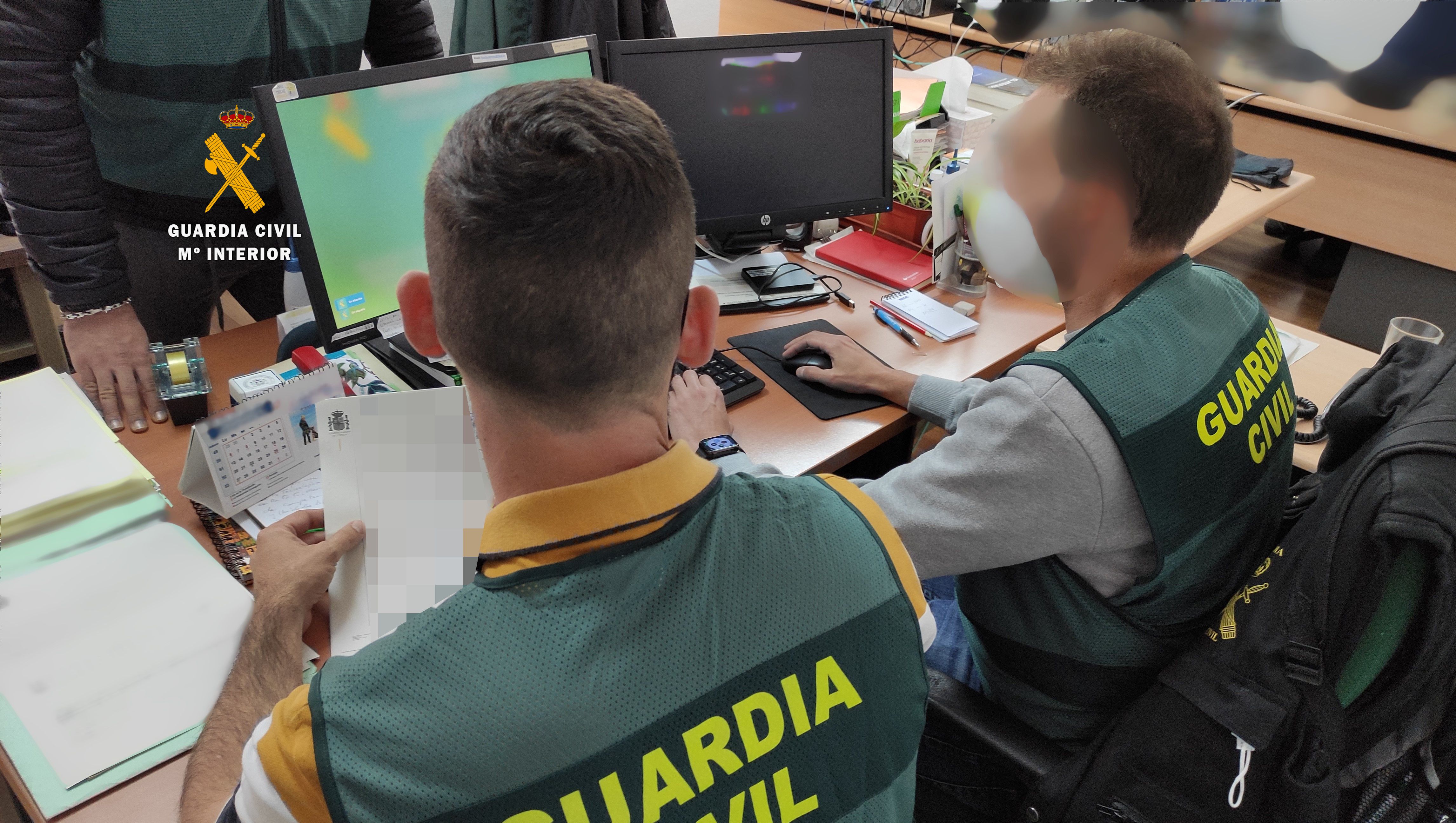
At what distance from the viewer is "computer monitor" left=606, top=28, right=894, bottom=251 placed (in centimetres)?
175

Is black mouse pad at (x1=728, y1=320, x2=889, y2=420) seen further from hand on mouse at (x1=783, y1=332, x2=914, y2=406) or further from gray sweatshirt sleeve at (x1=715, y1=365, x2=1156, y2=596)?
gray sweatshirt sleeve at (x1=715, y1=365, x2=1156, y2=596)

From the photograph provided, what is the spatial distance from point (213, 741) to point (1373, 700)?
1.16 metres

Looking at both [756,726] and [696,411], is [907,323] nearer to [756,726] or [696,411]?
[696,411]

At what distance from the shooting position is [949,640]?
1.41 meters

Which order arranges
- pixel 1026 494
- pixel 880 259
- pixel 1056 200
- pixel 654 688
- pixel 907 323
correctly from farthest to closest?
pixel 880 259 → pixel 907 323 → pixel 1056 200 → pixel 1026 494 → pixel 654 688

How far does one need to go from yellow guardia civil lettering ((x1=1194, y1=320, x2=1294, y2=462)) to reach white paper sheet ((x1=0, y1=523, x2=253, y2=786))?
1138 millimetres

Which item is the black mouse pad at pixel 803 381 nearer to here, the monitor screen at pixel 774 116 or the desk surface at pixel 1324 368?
the monitor screen at pixel 774 116

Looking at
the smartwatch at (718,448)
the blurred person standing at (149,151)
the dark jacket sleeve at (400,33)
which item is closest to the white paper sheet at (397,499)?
the smartwatch at (718,448)

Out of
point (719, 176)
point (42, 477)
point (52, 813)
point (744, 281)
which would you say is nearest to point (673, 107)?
point (719, 176)

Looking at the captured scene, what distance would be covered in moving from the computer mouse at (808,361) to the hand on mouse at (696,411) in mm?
171

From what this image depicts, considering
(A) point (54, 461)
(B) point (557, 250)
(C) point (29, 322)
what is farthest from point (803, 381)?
(C) point (29, 322)

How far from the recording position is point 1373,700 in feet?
2.98

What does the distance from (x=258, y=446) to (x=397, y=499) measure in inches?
11.9

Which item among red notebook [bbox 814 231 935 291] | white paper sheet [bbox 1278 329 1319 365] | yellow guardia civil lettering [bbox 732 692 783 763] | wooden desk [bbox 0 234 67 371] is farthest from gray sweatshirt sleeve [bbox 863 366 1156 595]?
wooden desk [bbox 0 234 67 371]
